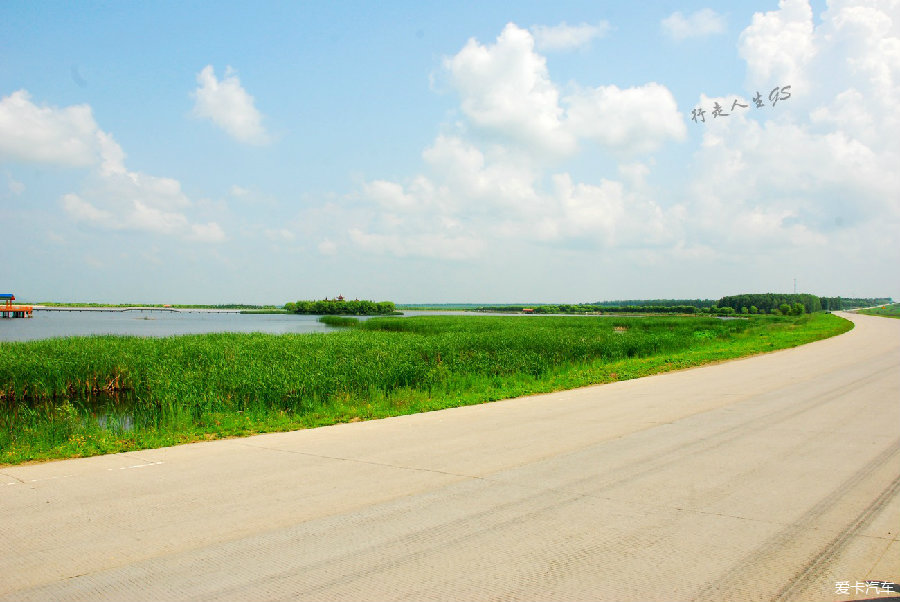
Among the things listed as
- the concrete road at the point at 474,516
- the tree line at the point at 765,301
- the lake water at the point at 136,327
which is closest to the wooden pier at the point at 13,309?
the lake water at the point at 136,327

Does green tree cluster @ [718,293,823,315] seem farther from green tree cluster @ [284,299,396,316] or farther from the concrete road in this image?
the concrete road

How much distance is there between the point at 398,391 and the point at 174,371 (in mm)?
7226

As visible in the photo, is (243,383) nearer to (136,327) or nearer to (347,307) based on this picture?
(136,327)

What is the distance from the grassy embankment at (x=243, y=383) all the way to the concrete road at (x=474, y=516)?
2.03m

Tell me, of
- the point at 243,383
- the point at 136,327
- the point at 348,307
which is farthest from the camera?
the point at 348,307

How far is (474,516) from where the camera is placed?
17.9 ft

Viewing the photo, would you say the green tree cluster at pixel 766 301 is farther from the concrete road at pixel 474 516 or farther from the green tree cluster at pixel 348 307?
the concrete road at pixel 474 516

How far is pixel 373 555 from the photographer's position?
4.52 m

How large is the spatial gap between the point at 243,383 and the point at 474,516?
10874mm

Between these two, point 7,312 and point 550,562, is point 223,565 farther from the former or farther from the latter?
point 7,312

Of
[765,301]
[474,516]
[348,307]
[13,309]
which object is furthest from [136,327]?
[765,301]

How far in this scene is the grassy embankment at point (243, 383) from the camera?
10859 mm

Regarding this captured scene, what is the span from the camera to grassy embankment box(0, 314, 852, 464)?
35.6ft

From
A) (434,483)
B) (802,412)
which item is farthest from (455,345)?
(434,483)
